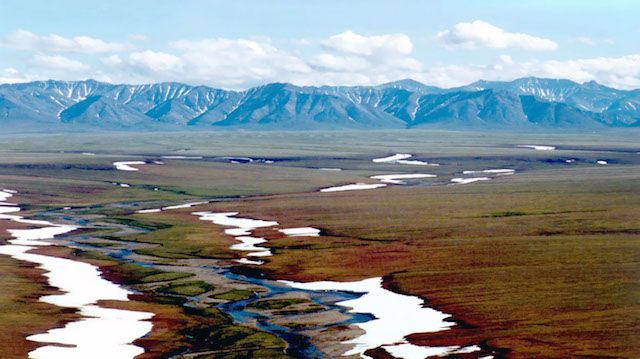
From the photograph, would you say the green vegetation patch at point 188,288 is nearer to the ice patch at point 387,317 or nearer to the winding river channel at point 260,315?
the winding river channel at point 260,315

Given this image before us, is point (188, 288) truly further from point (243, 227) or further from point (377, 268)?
point (243, 227)

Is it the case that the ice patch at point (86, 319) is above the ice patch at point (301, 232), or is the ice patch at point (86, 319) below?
above

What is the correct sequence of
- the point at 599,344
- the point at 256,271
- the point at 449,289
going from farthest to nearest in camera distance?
the point at 256,271 → the point at 449,289 → the point at 599,344

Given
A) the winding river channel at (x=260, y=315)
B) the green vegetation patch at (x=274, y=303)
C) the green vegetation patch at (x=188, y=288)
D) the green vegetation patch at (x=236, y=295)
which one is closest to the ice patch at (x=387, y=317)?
the winding river channel at (x=260, y=315)

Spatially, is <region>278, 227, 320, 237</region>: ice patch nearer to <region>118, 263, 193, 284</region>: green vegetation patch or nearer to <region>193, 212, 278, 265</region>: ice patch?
<region>193, 212, 278, 265</region>: ice patch

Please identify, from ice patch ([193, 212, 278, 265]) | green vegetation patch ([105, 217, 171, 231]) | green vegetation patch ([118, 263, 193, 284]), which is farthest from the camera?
green vegetation patch ([105, 217, 171, 231])

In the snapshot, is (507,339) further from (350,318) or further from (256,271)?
(256,271)

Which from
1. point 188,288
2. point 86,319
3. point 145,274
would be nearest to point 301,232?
point 145,274

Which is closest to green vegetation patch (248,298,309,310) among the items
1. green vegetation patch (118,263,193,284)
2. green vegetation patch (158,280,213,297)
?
green vegetation patch (158,280,213,297)

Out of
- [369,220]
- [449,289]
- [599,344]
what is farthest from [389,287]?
[369,220]

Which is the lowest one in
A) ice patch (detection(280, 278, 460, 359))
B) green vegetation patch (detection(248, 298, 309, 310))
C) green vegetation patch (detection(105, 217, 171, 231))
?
green vegetation patch (detection(105, 217, 171, 231))

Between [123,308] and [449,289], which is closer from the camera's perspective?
[123,308]
